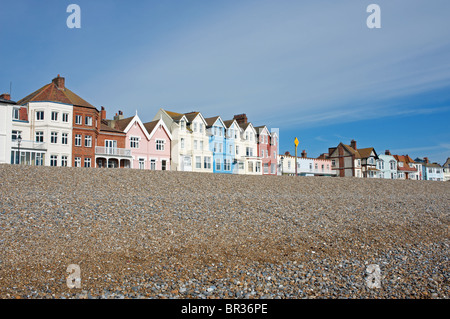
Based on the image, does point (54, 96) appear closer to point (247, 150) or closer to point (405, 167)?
point (247, 150)

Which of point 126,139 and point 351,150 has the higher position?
point 351,150

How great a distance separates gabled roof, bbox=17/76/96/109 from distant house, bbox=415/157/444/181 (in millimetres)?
89235

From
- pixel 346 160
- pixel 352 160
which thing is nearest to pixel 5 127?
pixel 352 160

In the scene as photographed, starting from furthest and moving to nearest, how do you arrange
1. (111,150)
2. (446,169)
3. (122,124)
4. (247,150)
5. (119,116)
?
1. (446,169)
2. (247,150)
3. (119,116)
4. (122,124)
5. (111,150)

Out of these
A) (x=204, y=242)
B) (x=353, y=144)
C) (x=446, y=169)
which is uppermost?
(x=353, y=144)

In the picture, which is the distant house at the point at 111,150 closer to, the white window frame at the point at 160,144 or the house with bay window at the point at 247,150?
the white window frame at the point at 160,144

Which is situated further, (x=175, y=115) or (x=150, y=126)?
(x=175, y=115)

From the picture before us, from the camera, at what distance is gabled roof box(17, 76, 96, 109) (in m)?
36.7

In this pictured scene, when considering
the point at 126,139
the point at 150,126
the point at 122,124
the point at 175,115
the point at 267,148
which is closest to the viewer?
the point at 126,139

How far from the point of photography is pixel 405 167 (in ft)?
292

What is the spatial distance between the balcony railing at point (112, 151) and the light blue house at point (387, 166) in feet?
194

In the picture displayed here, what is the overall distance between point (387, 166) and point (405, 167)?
9.56 m

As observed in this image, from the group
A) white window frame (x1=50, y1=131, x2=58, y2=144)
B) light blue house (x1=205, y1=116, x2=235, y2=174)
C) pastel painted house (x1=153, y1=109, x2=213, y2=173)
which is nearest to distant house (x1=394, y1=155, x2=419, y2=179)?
light blue house (x1=205, y1=116, x2=235, y2=174)

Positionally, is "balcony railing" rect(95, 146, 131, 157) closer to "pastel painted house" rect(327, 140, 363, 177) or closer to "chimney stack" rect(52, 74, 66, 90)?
"chimney stack" rect(52, 74, 66, 90)
